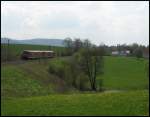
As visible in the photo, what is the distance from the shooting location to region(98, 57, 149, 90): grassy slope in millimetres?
59794

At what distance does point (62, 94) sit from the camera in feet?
85.1

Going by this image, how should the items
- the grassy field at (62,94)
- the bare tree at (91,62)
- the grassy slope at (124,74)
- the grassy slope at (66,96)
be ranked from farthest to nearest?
the grassy slope at (124,74) → the bare tree at (91,62) → the grassy field at (62,94) → the grassy slope at (66,96)

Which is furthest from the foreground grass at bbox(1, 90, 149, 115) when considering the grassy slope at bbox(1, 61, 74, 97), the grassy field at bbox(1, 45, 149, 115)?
the grassy slope at bbox(1, 61, 74, 97)

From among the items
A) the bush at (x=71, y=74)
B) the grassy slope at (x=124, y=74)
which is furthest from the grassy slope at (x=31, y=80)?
the grassy slope at (x=124, y=74)

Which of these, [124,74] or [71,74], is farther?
[124,74]

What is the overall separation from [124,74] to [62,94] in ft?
162

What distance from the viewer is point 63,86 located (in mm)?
45031

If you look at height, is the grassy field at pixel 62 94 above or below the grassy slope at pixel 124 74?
above

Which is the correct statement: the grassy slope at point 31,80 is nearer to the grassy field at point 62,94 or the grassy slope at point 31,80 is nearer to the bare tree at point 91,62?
the grassy field at point 62,94

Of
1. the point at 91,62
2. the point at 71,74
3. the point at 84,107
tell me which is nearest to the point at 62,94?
the point at 84,107

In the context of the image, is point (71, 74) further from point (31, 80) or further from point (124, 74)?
point (124, 74)

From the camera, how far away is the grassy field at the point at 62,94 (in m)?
13.5

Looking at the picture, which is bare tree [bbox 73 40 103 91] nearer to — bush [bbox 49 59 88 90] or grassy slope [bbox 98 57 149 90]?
A: bush [bbox 49 59 88 90]

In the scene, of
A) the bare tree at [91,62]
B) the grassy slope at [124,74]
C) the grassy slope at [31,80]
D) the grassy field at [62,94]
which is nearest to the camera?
the grassy field at [62,94]
